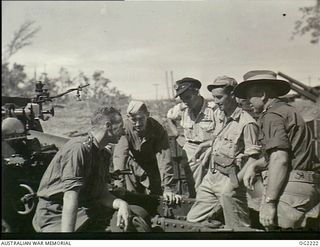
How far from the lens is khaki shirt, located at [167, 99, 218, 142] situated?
3617 mm

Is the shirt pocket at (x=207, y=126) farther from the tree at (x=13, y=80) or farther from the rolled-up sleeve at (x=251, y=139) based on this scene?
the tree at (x=13, y=80)

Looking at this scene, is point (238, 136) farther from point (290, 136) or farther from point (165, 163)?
point (165, 163)

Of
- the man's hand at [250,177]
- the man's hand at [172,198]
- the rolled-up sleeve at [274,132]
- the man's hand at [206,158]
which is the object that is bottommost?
the man's hand at [172,198]

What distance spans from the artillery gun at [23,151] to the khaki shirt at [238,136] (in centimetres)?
109

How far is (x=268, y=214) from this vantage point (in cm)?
349

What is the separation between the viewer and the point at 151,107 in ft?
12.0

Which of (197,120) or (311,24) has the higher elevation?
(311,24)

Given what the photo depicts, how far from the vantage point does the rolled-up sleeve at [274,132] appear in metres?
3.45

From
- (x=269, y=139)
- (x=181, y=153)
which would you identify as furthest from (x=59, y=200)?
(x=269, y=139)

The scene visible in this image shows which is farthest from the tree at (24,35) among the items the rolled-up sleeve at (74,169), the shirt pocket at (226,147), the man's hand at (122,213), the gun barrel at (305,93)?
the gun barrel at (305,93)

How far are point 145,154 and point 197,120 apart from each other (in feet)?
1.44

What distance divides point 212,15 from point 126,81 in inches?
29.7

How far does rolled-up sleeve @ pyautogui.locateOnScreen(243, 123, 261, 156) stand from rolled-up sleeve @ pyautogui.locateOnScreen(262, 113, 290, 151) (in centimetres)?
6

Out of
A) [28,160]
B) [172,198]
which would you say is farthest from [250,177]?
[28,160]
